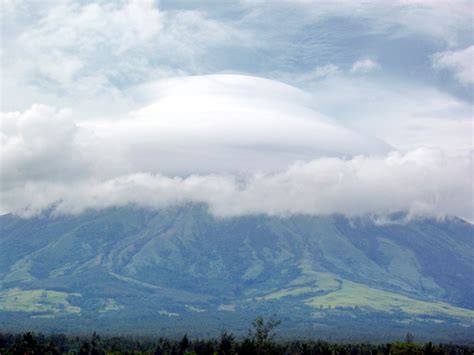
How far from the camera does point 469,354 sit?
194 metres

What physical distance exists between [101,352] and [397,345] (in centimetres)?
8918

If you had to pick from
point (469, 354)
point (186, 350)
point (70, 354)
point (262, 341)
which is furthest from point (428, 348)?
point (70, 354)

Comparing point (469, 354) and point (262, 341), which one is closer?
point (262, 341)

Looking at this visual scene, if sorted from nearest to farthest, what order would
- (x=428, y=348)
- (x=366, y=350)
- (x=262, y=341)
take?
(x=262, y=341), (x=428, y=348), (x=366, y=350)

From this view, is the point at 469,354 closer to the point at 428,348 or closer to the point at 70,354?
the point at 428,348

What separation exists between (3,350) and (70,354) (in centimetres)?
2955

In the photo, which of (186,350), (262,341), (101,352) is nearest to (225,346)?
(262,341)

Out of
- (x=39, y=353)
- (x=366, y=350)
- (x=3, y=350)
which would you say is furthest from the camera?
(x=366, y=350)

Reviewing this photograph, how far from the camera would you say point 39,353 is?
423 feet

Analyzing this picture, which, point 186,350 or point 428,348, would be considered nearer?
point 428,348

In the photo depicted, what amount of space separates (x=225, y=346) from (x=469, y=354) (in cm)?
8808

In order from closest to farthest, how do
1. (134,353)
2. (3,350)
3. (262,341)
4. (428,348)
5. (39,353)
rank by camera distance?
(39,353)
(262,341)
(428,348)
(3,350)
(134,353)

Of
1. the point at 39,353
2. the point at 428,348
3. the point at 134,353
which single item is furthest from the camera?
the point at 134,353

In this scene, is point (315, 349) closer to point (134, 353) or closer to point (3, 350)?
point (134, 353)
